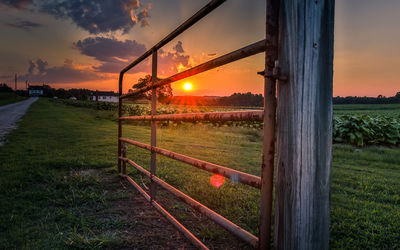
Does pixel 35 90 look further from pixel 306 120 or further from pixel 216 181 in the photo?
pixel 306 120

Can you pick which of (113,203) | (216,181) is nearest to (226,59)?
(113,203)

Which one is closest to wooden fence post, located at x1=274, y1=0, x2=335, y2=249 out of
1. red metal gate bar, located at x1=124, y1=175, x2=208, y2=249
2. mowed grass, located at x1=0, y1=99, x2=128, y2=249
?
red metal gate bar, located at x1=124, y1=175, x2=208, y2=249

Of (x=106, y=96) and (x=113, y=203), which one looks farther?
(x=106, y=96)

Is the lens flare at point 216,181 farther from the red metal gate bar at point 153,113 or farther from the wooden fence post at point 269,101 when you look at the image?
the wooden fence post at point 269,101

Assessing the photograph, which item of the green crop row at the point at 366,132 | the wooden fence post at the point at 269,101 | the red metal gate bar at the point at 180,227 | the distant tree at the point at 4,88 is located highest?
the distant tree at the point at 4,88

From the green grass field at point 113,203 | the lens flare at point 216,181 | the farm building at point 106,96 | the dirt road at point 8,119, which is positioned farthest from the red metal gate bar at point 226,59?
the farm building at point 106,96

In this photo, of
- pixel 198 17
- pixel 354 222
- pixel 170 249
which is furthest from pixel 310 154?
pixel 354 222

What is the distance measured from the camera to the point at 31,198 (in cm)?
284

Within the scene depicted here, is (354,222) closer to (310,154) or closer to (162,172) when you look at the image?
(310,154)

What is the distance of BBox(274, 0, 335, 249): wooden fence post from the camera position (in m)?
0.95

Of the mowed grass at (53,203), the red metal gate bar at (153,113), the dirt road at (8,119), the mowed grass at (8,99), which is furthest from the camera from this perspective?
the mowed grass at (8,99)

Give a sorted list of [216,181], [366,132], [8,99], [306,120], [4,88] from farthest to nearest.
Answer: [4,88] < [8,99] < [366,132] < [216,181] < [306,120]

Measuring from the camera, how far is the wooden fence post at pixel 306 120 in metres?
0.95

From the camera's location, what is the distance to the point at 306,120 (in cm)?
95
